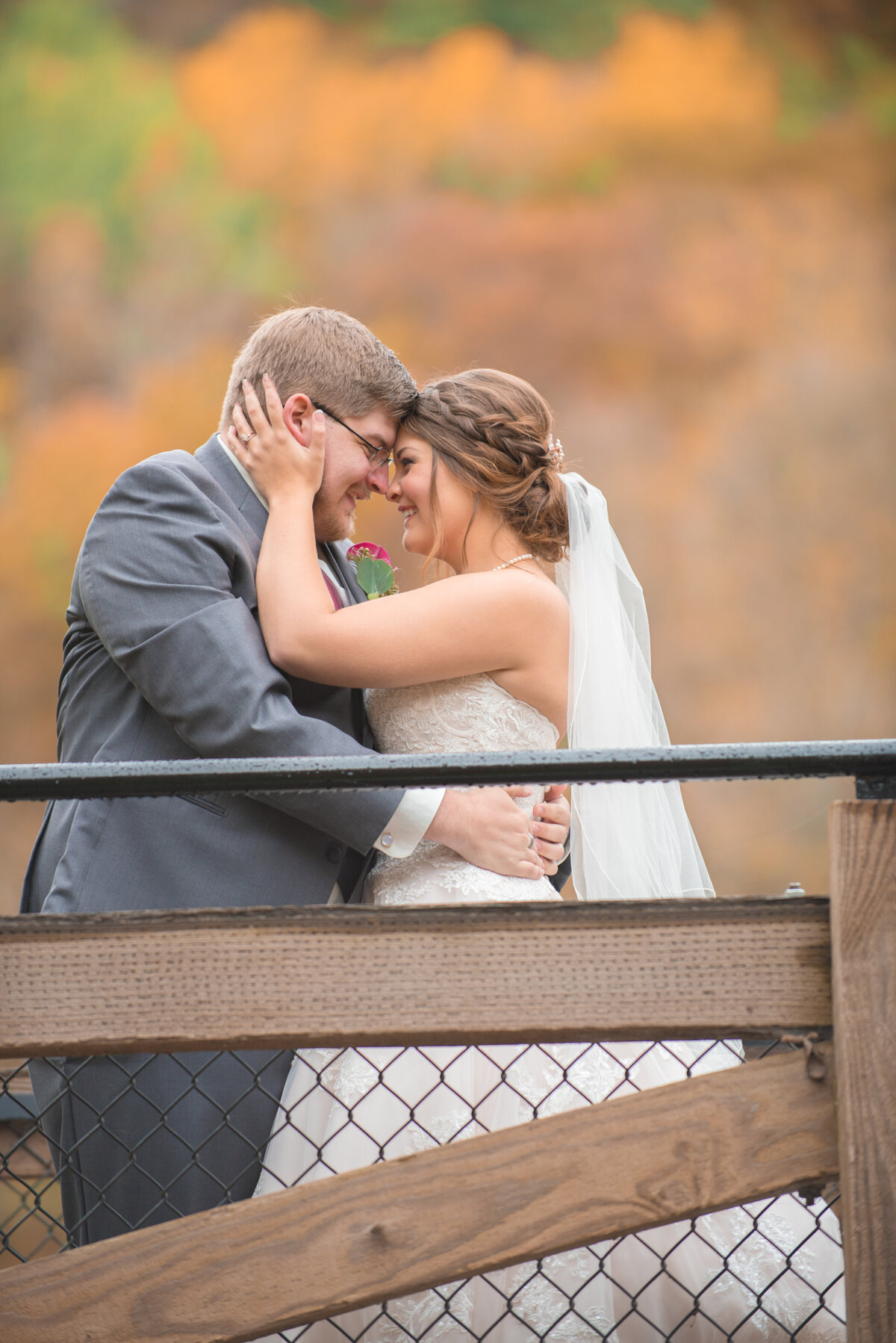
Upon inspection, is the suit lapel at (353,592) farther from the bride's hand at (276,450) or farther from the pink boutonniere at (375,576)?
the bride's hand at (276,450)

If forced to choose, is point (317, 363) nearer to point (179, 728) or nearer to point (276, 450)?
point (276, 450)

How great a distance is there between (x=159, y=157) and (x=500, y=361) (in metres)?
2.09

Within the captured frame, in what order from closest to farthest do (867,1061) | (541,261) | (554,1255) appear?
(867,1061), (554,1255), (541,261)

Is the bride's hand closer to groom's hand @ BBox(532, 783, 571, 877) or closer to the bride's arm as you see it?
the bride's arm

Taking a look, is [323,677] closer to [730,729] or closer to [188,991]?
[188,991]

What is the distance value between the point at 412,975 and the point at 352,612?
31.5 inches

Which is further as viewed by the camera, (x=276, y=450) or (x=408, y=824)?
(x=276, y=450)

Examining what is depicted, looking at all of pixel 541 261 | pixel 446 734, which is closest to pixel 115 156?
pixel 541 261

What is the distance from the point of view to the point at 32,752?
5.48 m

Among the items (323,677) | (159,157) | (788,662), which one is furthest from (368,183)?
Result: (323,677)

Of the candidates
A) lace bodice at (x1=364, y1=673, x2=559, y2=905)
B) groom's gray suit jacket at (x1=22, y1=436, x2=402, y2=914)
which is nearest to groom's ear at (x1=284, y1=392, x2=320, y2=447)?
groom's gray suit jacket at (x1=22, y1=436, x2=402, y2=914)

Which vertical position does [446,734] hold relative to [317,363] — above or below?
below

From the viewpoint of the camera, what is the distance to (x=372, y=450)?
1926mm

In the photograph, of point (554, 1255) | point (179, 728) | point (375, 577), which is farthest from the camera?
point (375, 577)
